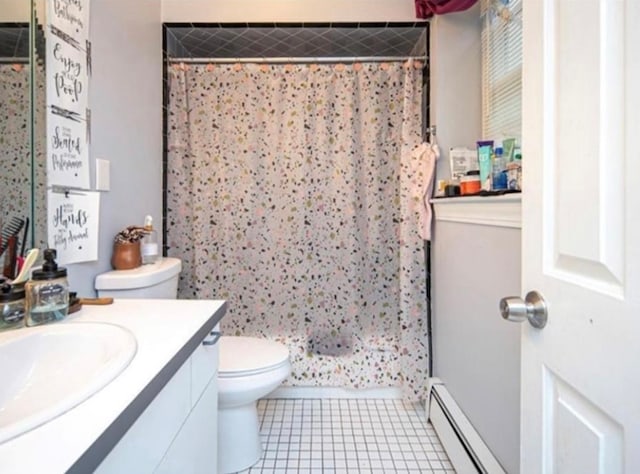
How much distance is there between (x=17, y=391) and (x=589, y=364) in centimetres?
101

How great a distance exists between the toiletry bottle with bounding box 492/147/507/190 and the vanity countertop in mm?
1017

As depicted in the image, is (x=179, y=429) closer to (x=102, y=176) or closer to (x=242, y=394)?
(x=242, y=394)

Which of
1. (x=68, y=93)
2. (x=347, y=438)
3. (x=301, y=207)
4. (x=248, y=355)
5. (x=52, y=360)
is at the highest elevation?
(x=68, y=93)

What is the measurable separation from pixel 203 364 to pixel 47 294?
15.9 inches

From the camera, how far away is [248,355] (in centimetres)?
159

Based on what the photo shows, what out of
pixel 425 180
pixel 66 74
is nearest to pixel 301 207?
pixel 425 180

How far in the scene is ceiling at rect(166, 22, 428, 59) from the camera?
6.62 ft

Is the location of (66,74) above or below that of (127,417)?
above

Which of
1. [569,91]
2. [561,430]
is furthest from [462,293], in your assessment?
[569,91]

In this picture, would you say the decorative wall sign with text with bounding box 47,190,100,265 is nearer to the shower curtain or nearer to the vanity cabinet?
the vanity cabinet

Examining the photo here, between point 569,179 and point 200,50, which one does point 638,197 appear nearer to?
point 569,179

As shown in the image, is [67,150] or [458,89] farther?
[458,89]

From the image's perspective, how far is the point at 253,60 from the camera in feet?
6.69

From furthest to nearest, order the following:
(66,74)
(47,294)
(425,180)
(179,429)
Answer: (425,180), (66,74), (47,294), (179,429)
